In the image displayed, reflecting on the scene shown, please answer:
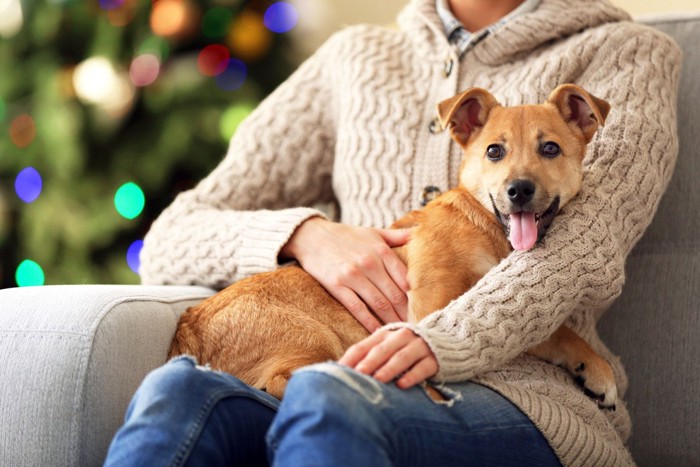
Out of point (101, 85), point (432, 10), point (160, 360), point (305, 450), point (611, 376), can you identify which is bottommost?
point (611, 376)

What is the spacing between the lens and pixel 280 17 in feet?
9.89

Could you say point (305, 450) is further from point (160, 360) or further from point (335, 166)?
point (335, 166)

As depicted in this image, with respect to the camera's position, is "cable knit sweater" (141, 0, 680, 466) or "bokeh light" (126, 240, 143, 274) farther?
"bokeh light" (126, 240, 143, 274)

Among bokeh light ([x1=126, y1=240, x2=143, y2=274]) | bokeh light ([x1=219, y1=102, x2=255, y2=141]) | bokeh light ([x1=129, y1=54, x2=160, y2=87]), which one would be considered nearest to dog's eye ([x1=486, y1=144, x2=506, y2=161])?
bokeh light ([x1=219, y1=102, x2=255, y2=141])

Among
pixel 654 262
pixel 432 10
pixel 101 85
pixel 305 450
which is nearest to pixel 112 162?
pixel 101 85

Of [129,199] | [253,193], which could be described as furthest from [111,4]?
[253,193]

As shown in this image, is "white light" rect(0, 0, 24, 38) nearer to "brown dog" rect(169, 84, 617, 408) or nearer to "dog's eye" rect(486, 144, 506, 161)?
"brown dog" rect(169, 84, 617, 408)

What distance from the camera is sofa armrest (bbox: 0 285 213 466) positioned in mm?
1258

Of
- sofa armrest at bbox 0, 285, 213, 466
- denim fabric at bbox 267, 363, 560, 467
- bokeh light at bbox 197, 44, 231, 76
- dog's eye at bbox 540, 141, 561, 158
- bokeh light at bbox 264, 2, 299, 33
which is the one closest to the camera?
denim fabric at bbox 267, 363, 560, 467

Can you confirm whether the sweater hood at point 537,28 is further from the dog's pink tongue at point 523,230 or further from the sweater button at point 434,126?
the dog's pink tongue at point 523,230

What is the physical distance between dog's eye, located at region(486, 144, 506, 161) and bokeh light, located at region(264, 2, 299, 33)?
1.62 metres

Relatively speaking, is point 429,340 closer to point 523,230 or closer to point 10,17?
point 523,230

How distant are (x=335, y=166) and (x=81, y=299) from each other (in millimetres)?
761

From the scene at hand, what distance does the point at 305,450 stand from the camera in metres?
0.97
